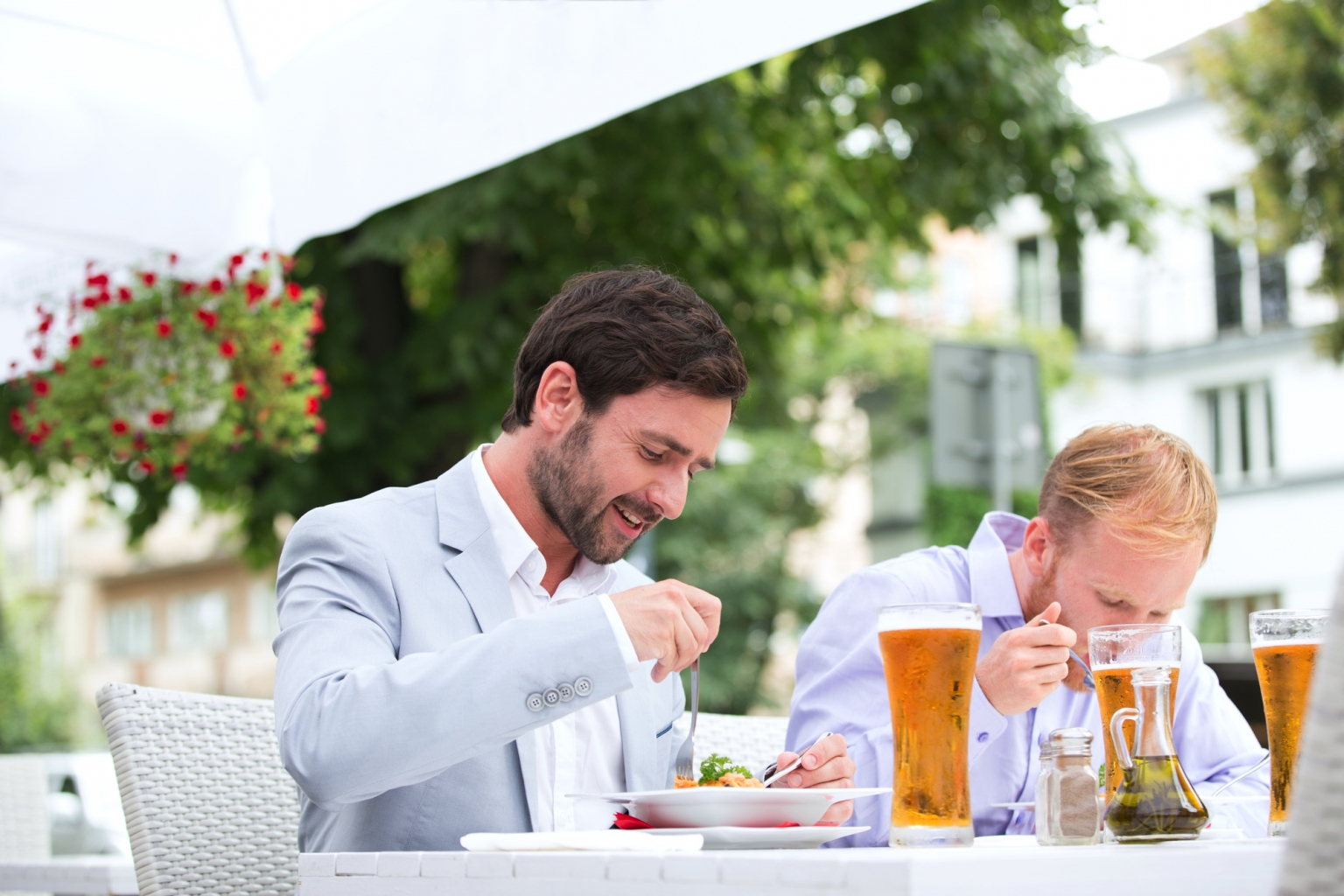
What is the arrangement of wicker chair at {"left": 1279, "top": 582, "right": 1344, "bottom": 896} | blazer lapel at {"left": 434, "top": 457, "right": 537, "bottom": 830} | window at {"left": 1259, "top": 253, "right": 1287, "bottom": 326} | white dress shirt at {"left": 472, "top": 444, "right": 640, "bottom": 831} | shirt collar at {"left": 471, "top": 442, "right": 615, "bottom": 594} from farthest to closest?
window at {"left": 1259, "top": 253, "right": 1287, "bottom": 326} → shirt collar at {"left": 471, "top": 442, "right": 615, "bottom": 594} → white dress shirt at {"left": 472, "top": 444, "right": 640, "bottom": 831} → blazer lapel at {"left": 434, "top": 457, "right": 537, "bottom": 830} → wicker chair at {"left": 1279, "top": 582, "right": 1344, "bottom": 896}

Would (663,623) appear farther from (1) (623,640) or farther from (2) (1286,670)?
(2) (1286,670)

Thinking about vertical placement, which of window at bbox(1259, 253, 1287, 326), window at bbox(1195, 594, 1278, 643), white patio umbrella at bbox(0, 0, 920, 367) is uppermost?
window at bbox(1259, 253, 1287, 326)

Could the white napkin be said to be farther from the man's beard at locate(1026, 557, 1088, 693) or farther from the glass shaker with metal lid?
the man's beard at locate(1026, 557, 1088, 693)

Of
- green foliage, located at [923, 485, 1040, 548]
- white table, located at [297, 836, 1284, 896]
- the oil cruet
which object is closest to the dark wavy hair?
the oil cruet

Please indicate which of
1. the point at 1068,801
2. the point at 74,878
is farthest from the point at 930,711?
the point at 74,878

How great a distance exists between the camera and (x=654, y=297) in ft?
7.83

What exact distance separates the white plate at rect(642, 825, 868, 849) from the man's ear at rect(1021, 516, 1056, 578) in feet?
3.45

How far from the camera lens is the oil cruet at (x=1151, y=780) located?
1.61 metres

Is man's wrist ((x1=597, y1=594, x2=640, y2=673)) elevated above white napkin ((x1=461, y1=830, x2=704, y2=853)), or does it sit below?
above

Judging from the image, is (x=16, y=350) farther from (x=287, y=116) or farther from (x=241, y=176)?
(x=287, y=116)

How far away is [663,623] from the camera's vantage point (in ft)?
5.42

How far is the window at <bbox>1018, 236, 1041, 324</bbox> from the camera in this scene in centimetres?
2381

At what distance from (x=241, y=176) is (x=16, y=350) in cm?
122

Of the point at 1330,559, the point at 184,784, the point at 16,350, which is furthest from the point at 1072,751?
the point at 1330,559
